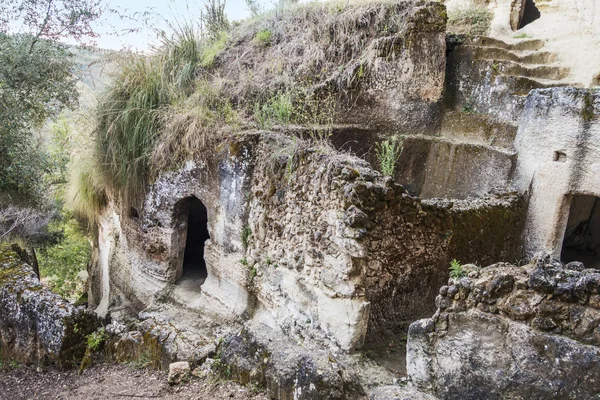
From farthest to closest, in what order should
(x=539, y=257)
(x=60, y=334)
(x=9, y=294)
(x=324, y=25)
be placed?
(x=324, y=25) → (x=9, y=294) → (x=60, y=334) → (x=539, y=257)

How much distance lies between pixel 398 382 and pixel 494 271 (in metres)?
1.21

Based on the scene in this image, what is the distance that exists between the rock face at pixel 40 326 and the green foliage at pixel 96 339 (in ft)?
0.32

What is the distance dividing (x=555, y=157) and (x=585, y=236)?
278 cm

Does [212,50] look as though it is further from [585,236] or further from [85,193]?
[585,236]

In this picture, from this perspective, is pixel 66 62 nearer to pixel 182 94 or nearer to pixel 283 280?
pixel 182 94

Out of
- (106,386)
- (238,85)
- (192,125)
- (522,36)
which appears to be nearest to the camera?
(106,386)

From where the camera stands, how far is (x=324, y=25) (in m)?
8.00

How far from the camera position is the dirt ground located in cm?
386

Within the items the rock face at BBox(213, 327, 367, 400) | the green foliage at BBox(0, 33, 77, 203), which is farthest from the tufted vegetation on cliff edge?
the rock face at BBox(213, 327, 367, 400)

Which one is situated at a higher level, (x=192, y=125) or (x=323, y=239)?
(x=192, y=125)

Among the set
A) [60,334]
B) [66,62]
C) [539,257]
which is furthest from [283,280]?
[66,62]

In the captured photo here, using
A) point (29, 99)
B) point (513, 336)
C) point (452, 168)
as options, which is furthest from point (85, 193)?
point (513, 336)

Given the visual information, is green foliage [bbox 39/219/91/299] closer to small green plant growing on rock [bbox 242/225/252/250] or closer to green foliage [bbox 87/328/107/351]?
green foliage [bbox 87/328/107/351]

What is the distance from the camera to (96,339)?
5.46 meters
